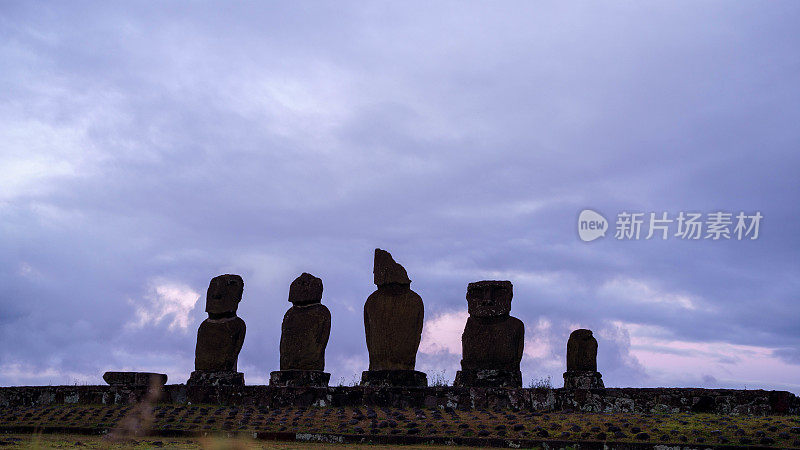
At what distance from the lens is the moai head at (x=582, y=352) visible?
1872cm

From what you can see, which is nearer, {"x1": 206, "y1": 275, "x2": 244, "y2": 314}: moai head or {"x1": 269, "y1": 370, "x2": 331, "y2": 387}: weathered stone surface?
{"x1": 269, "y1": 370, "x2": 331, "y2": 387}: weathered stone surface

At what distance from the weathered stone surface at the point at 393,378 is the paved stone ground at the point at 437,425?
66.2 inches

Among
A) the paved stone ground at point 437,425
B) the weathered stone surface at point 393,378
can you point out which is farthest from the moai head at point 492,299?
the paved stone ground at point 437,425

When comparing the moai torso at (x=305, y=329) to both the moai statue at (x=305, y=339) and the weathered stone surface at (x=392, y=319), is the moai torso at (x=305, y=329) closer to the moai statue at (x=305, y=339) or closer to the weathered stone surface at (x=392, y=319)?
the moai statue at (x=305, y=339)

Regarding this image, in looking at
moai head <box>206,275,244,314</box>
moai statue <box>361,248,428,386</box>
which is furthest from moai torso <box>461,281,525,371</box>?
moai head <box>206,275,244,314</box>

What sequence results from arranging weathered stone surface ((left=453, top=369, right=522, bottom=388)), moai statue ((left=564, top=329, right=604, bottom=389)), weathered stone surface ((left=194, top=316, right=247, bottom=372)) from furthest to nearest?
weathered stone surface ((left=194, top=316, right=247, bottom=372)) → moai statue ((left=564, top=329, right=604, bottom=389)) → weathered stone surface ((left=453, top=369, right=522, bottom=388))

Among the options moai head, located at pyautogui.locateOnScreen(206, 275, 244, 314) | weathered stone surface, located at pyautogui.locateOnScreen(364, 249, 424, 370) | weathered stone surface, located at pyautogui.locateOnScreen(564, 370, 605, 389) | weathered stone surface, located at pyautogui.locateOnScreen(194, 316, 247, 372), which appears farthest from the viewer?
moai head, located at pyautogui.locateOnScreen(206, 275, 244, 314)

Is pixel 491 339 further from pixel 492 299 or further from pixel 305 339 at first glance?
pixel 305 339

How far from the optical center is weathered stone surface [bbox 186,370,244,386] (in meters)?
18.7

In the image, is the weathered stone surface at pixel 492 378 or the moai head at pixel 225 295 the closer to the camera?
the weathered stone surface at pixel 492 378

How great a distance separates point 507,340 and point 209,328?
794 cm

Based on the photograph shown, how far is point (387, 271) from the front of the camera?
17688mm

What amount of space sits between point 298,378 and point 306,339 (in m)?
1.03

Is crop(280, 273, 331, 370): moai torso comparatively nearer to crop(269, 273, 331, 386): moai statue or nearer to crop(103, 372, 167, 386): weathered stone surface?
crop(269, 273, 331, 386): moai statue
